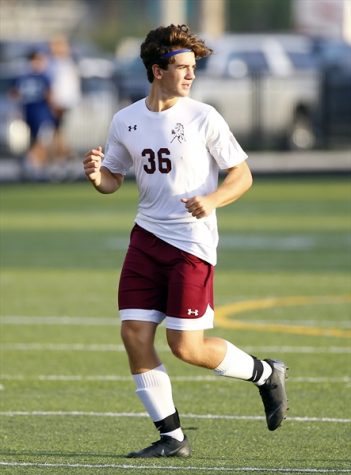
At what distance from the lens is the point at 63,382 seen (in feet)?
36.3

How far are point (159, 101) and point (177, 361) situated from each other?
13.0 ft

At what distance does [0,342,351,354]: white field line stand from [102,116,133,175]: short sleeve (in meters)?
3.84

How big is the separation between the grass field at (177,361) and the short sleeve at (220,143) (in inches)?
59.7

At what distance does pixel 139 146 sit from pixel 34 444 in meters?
1.72

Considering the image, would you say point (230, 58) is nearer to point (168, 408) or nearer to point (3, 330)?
point (3, 330)

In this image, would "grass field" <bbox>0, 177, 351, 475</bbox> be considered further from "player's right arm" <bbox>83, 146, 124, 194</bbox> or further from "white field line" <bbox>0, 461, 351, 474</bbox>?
"player's right arm" <bbox>83, 146, 124, 194</bbox>

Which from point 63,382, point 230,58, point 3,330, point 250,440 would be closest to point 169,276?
point 250,440

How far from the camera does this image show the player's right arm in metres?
8.45

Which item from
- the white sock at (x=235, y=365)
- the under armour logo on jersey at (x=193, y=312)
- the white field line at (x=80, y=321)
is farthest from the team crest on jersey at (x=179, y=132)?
the white field line at (x=80, y=321)

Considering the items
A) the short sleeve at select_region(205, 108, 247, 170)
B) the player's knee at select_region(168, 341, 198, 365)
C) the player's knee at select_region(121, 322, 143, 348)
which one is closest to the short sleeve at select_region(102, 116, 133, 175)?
the short sleeve at select_region(205, 108, 247, 170)

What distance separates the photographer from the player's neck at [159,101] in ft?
27.7

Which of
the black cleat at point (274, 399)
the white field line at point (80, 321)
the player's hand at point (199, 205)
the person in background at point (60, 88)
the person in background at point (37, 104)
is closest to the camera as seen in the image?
the player's hand at point (199, 205)

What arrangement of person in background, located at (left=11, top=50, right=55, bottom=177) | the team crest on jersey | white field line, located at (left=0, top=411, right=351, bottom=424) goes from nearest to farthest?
the team crest on jersey < white field line, located at (left=0, top=411, right=351, bottom=424) < person in background, located at (left=11, top=50, right=55, bottom=177)

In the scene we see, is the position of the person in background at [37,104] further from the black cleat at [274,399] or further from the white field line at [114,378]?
the black cleat at [274,399]
